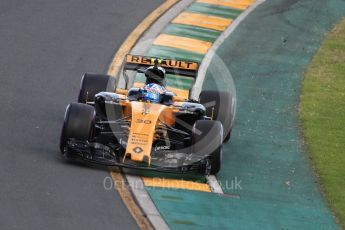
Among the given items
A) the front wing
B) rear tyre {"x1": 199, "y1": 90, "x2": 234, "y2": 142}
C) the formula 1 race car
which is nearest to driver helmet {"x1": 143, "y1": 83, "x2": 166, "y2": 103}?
the formula 1 race car

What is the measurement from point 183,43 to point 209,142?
7.22m

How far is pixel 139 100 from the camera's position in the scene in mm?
16422

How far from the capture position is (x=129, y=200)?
47.1 feet

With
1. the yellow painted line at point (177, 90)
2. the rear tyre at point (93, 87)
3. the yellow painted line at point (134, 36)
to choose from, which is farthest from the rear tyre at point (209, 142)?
the yellow painted line at point (134, 36)

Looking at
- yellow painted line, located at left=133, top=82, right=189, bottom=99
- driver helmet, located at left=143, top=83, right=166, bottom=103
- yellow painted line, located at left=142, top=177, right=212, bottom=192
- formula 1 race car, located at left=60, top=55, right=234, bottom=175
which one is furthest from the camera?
yellow painted line, located at left=133, top=82, right=189, bottom=99

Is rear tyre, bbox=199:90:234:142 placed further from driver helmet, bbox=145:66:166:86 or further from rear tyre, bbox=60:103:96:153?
rear tyre, bbox=60:103:96:153

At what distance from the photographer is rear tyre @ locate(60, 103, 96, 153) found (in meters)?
15.3

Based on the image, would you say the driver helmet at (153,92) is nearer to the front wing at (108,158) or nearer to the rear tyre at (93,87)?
the rear tyre at (93,87)

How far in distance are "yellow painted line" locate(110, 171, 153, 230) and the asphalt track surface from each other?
98 mm

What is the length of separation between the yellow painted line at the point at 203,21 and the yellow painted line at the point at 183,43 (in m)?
1.07

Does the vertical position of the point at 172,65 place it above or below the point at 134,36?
above

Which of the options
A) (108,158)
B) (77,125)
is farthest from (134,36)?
(108,158)

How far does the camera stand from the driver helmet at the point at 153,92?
16.4 m

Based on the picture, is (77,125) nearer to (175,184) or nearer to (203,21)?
(175,184)
